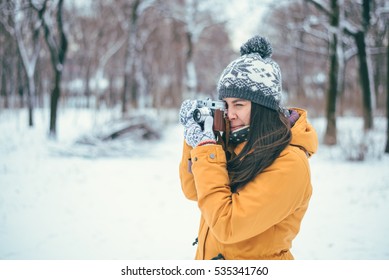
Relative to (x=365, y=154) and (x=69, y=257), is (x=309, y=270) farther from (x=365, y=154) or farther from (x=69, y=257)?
(x=365, y=154)

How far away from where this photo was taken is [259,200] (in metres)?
1.07

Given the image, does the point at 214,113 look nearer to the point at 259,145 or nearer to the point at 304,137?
the point at 259,145

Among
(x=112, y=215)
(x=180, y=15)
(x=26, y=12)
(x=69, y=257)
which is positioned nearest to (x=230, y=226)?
(x=69, y=257)

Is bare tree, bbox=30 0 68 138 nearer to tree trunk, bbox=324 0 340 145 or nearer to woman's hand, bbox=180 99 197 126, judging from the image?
tree trunk, bbox=324 0 340 145

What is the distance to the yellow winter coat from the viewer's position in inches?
→ 41.9

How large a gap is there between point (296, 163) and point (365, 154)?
5.25 metres

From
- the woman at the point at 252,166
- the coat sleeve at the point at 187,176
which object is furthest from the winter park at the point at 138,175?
the woman at the point at 252,166

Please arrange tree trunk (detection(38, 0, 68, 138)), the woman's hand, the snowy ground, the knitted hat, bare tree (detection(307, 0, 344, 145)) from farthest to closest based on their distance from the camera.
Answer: tree trunk (detection(38, 0, 68, 138))
bare tree (detection(307, 0, 344, 145))
the snowy ground
the woman's hand
the knitted hat

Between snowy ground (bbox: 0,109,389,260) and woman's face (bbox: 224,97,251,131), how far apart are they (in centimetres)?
205

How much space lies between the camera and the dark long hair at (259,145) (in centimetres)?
111

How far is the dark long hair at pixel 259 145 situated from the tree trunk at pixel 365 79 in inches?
264

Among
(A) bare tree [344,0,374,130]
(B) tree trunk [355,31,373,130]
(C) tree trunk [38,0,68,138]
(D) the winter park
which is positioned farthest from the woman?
(C) tree trunk [38,0,68,138]

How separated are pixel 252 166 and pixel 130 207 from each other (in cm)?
316

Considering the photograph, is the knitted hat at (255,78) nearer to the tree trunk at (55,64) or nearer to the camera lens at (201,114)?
the camera lens at (201,114)
